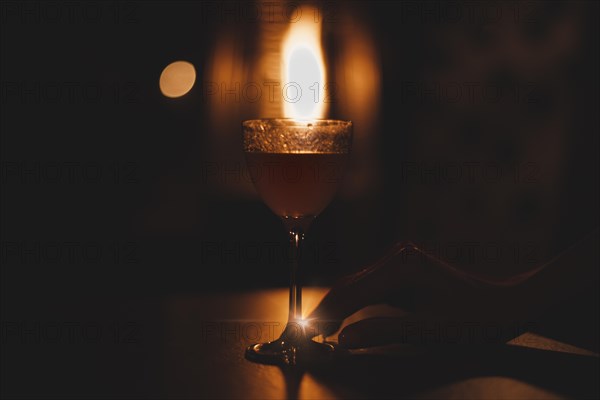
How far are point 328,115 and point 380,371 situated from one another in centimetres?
107

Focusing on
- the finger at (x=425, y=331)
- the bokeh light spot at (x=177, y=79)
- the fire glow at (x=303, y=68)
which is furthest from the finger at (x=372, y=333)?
the bokeh light spot at (x=177, y=79)

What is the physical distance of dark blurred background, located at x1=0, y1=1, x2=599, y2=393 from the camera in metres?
1.47

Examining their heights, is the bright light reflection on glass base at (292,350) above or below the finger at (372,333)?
below

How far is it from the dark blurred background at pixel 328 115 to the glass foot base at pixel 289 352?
2.21 feet

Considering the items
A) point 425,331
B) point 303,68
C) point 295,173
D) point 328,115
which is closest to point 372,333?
point 425,331

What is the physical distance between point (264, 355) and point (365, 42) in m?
1.06

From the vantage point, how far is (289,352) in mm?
624

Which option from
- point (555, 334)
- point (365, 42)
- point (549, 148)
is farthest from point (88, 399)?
point (549, 148)

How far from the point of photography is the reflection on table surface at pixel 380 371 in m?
0.52

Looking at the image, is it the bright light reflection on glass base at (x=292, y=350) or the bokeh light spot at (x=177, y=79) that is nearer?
the bright light reflection on glass base at (x=292, y=350)

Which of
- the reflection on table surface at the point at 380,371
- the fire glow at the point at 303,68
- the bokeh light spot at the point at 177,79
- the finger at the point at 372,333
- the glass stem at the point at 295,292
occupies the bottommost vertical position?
the reflection on table surface at the point at 380,371

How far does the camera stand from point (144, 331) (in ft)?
2.32

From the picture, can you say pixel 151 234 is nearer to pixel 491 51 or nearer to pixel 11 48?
pixel 11 48

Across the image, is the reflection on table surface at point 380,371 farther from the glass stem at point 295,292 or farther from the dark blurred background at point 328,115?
the dark blurred background at point 328,115
